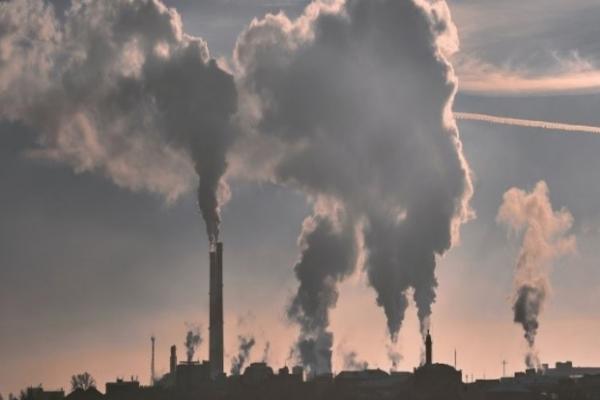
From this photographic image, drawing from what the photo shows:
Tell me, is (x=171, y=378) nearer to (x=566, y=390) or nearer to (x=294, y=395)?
(x=294, y=395)

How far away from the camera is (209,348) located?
175875mm

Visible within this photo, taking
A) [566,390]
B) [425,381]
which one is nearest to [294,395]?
[425,381]

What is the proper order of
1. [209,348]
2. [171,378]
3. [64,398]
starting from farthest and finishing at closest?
Result: [171,378] → [209,348] → [64,398]

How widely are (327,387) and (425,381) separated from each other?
17110 millimetres

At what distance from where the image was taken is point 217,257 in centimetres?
17275

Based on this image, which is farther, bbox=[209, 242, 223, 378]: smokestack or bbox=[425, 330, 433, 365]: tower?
bbox=[209, 242, 223, 378]: smokestack

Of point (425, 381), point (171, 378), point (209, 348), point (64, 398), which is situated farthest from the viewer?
point (171, 378)

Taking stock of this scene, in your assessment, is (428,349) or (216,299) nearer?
(428,349)

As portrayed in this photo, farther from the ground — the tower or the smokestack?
the smokestack

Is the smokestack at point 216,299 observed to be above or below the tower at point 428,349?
above

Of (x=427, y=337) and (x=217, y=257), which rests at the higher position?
(x=217, y=257)

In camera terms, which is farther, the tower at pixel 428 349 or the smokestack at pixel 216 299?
the smokestack at pixel 216 299

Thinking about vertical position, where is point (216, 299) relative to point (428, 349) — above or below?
above

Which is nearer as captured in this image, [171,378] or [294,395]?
[294,395]
